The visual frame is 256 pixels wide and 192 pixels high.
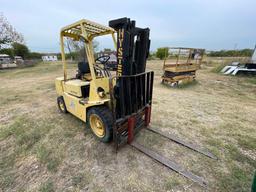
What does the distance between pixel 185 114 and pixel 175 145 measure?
1.81 m

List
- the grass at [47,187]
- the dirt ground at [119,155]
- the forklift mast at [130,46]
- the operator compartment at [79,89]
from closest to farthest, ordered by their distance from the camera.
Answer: the grass at [47,187]
the dirt ground at [119,155]
the forklift mast at [130,46]
the operator compartment at [79,89]

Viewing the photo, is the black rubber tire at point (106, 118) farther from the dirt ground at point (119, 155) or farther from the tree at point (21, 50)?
the tree at point (21, 50)

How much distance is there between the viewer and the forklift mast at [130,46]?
2473 millimetres

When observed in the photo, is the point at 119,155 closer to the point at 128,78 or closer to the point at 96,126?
the point at 96,126

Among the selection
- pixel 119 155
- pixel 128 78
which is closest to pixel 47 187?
pixel 119 155

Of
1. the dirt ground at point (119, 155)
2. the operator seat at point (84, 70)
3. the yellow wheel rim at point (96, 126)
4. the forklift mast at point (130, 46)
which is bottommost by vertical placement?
the dirt ground at point (119, 155)

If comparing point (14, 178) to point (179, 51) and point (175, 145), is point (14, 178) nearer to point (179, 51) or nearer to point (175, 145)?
point (175, 145)

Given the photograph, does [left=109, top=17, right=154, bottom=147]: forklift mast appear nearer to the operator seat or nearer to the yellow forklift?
the yellow forklift

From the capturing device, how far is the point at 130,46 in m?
2.52

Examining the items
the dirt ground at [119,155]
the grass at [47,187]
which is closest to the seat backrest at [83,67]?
the dirt ground at [119,155]

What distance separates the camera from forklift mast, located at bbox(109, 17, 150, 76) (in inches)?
97.3

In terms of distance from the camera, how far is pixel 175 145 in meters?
2.98

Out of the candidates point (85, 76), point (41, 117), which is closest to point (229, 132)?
point (85, 76)

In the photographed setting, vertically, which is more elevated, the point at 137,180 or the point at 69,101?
the point at 69,101
